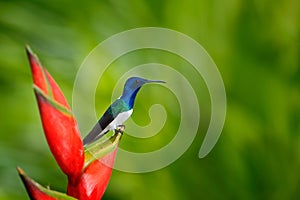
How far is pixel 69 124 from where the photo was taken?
0.30 metres

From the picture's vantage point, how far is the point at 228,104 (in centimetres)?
121

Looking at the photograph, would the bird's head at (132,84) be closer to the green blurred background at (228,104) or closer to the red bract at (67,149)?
the red bract at (67,149)

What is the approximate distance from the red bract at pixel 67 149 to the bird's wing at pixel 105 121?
0.09 ft

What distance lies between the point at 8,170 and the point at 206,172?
548 mm

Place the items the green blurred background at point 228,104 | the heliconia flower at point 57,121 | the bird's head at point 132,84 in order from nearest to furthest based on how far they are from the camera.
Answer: the heliconia flower at point 57,121 < the bird's head at point 132,84 < the green blurred background at point 228,104

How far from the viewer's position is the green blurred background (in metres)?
1.18

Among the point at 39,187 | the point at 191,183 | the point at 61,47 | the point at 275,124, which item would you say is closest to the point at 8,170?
the point at 61,47

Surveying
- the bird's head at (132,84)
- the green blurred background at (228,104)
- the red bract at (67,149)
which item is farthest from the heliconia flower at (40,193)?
the green blurred background at (228,104)

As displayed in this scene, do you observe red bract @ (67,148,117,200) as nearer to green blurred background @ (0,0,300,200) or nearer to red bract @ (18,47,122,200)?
red bract @ (18,47,122,200)

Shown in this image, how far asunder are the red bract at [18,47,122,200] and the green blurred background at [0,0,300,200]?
0.82m

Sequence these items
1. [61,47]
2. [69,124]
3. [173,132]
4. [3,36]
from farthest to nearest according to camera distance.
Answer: [3,36]
[61,47]
[173,132]
[69,124]

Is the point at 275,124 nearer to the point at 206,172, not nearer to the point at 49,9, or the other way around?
the point at 206,172

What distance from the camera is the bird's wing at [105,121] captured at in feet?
1.20

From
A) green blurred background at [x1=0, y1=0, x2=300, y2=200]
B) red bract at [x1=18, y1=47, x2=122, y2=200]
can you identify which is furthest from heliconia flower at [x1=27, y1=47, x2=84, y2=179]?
green blurred background at [x1=0, y1=0, x2=300, y2=200]
